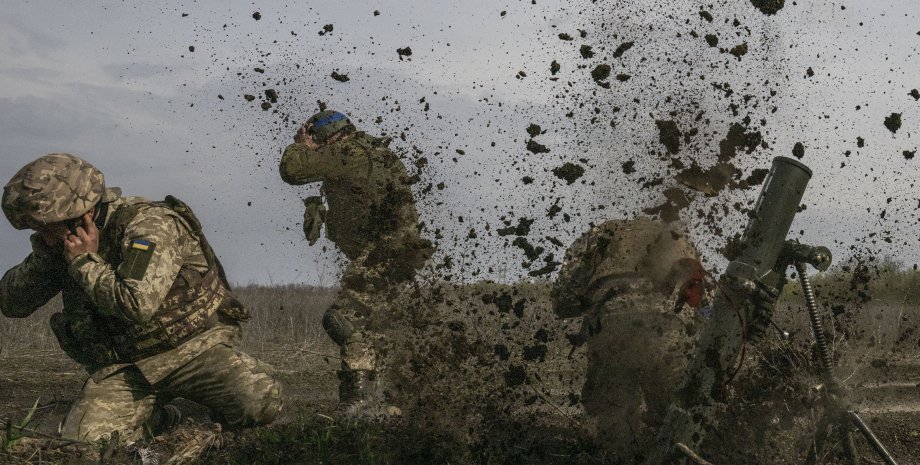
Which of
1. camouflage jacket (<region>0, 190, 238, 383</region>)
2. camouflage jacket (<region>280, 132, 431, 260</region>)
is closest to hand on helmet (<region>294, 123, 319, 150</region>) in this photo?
camouflage jacket (<region>280, 132, 431, 260</region>)

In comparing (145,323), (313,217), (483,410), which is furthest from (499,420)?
(145,323)

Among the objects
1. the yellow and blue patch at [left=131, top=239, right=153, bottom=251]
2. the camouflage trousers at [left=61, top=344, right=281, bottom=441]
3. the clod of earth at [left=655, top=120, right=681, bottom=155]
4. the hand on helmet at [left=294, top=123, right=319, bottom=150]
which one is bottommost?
the camouflage trousers at [left=61, top=344, right=281, bottom=441]

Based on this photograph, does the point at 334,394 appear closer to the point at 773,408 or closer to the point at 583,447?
the point at 583,447

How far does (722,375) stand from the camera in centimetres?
506

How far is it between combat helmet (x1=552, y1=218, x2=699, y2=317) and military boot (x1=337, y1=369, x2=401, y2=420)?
66.7 inches

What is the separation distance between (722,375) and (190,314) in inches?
123

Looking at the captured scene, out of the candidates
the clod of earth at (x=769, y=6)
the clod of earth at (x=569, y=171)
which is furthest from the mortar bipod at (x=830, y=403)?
the clod of earth at (x=769, y=6)

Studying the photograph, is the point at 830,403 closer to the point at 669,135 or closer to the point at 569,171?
the point at 669,135

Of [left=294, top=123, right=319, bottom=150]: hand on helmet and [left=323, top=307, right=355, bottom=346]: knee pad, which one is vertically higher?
[left=294, top=123, right=319, bottom=150]: hand on helmet

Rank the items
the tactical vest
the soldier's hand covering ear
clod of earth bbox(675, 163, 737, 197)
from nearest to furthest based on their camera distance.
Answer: the soldier's hand covering ear, the tactical vest, clod of earth bbox(675, 163, 737, 197)

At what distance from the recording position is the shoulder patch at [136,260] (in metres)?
5.26

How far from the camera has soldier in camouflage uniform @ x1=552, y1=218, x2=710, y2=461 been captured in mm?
5922

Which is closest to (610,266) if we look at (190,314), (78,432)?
(190,314)

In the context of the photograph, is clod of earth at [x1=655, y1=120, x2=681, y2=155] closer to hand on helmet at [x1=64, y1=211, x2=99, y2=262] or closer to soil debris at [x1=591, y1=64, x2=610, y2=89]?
soil debris at [x1=591, y1=64, x2=610, y2=89]
